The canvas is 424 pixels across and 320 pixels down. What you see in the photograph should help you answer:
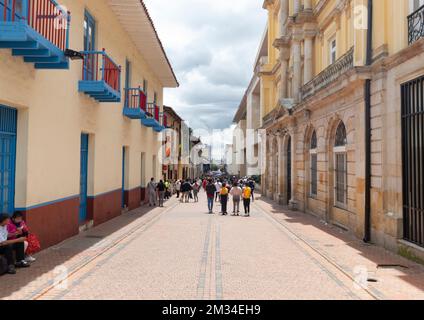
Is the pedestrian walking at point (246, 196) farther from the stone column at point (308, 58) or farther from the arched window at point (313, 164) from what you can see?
the stone column at point (308, 58)

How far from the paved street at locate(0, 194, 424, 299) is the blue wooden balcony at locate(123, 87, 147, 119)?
18.2 ft

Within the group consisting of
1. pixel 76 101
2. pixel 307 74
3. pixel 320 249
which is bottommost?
pixel 320 249

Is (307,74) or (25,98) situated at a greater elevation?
(307,74)

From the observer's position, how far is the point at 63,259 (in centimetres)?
862

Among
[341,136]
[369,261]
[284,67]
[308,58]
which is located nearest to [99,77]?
[341,136]

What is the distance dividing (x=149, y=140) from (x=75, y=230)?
12105 mm

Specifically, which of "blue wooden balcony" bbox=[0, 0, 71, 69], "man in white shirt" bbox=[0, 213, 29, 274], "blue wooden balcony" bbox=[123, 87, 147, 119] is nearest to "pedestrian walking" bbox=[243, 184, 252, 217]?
"blue wooden balcony" bbox=[123, 87, 147, 119]

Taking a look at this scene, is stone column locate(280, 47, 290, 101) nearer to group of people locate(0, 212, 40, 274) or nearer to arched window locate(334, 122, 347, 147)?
arched window locate(334, 122, 347, 147)

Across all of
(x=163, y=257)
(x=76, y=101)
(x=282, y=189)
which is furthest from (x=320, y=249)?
(x=282, y=189)

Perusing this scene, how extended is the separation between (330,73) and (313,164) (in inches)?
178

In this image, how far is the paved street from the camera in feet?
21.1

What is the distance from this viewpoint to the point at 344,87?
12.4 metres

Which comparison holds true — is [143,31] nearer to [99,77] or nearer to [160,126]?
[99,77]
